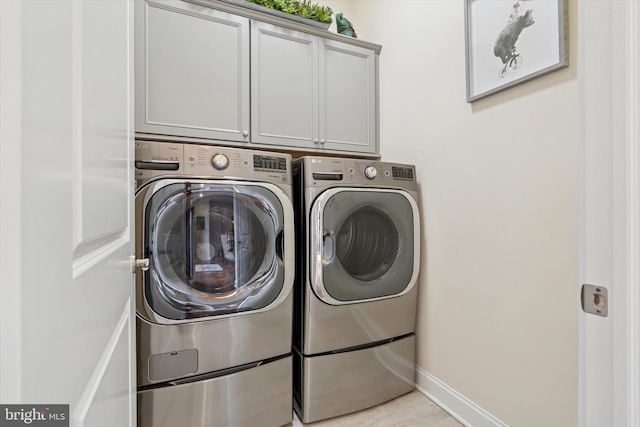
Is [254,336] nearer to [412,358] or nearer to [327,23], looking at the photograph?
[412,358]

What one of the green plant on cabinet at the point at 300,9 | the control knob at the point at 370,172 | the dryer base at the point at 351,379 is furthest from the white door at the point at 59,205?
the green plant on cabinet at the point at 300,9

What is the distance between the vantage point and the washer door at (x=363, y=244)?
1469 millimetres

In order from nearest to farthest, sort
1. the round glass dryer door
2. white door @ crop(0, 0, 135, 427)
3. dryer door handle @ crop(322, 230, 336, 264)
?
white door @ crop(0, 0, 135, 427) < the round glass dryer door < dryer door handle @ crop(322, 230, 336, 264)

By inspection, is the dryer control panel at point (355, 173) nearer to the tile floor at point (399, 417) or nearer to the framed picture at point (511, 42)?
the framed picture at point (511, 42)

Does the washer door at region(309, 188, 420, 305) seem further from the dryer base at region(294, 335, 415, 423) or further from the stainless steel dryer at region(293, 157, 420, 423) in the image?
the dryer base at region(294, 335, 415, 423)

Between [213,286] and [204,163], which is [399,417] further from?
[204,163]

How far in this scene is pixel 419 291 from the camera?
5.88 ft

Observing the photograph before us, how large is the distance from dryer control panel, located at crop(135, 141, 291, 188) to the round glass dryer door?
0.06 meters

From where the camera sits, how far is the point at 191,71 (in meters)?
1.64

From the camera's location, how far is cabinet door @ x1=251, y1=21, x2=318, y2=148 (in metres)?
1.80

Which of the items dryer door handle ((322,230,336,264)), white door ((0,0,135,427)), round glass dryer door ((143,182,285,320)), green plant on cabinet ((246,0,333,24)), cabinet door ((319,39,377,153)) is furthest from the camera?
cabinet door ((319,39,377,153))

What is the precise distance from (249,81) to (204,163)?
75 cm

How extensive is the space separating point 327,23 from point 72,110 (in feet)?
6.53

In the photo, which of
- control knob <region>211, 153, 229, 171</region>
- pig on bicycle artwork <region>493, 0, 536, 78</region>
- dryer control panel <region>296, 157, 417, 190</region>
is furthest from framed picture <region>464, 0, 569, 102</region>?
control knob <region>211, 153, 229, 171</region>
